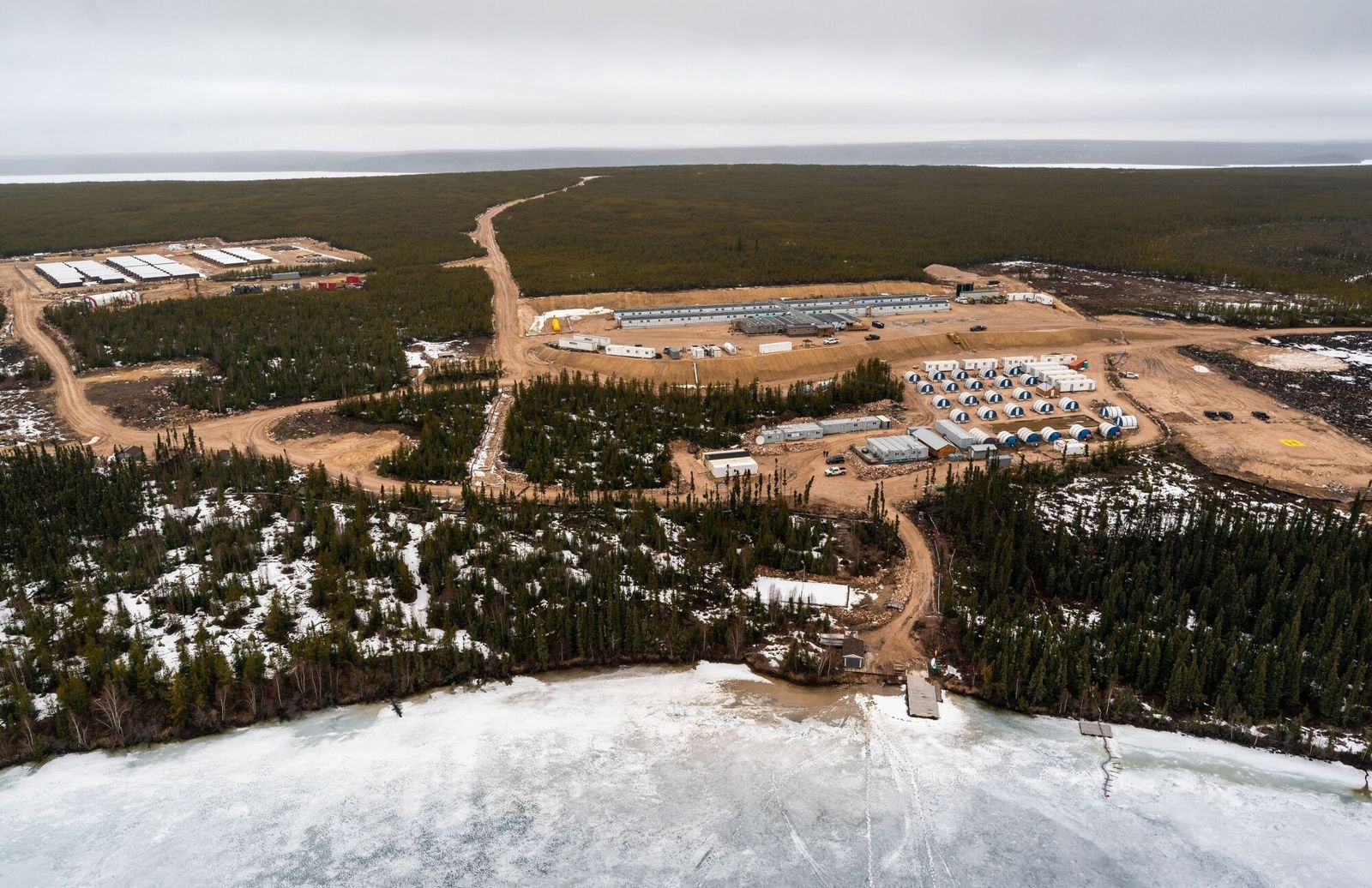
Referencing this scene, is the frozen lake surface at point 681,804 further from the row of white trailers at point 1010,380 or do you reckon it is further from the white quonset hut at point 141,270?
the white quonset hut at point 141,270

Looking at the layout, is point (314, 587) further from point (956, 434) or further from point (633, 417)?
point (956, 434)

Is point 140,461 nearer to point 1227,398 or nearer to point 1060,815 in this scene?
point 1060,815

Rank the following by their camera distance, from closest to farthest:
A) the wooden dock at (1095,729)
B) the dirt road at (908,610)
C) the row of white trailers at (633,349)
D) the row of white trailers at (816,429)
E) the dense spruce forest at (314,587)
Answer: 1. the wooden dock at (1095,729)
2. the dense spruce forest at (314,587)
3. the dirt road at (908,610)
4. the row of white trailers at (816,429)
5. the row of white trailers at (633,349)

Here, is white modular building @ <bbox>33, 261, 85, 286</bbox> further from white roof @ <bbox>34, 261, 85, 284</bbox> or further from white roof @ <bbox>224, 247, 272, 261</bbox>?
white roof @ <bbox>224, 247, 272, 261</bbox>

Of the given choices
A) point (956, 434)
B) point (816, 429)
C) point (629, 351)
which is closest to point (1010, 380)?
point (956, 434)

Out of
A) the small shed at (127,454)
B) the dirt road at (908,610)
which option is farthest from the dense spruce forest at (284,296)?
the dirt road at (908,610)

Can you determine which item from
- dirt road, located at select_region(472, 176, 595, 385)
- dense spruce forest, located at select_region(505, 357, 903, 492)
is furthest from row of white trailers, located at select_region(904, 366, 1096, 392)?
dirt road, located at select_region(472, 176, 595, 385)
